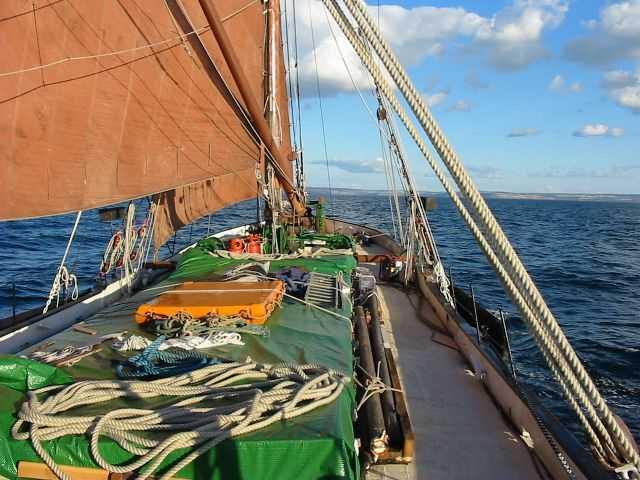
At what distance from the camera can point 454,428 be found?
412 cm

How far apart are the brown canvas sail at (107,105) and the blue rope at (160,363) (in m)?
1.83

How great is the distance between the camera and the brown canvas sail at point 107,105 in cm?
396

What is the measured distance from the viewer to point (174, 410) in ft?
8.58

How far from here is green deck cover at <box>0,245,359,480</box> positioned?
242cm

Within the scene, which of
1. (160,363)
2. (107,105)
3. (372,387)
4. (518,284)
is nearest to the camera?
(518,284)

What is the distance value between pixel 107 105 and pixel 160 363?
2.97 m

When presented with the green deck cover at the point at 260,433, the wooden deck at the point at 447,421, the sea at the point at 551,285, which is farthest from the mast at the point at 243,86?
the green deck cover at the point at 260,433

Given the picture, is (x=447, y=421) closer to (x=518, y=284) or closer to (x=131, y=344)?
(x=518, y=284)

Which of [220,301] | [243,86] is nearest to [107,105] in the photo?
[243,86]

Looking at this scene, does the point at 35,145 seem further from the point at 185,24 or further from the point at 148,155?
Result: the point at 185,24

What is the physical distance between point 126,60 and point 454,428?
4.86 metres

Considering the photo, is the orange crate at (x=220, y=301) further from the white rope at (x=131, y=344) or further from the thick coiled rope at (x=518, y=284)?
the thick coiled rope at (x=518, y=284)

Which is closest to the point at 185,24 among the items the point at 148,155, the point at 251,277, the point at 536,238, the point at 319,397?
the point at 148,155

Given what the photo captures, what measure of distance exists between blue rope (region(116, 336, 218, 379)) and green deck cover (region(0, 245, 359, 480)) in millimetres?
142
